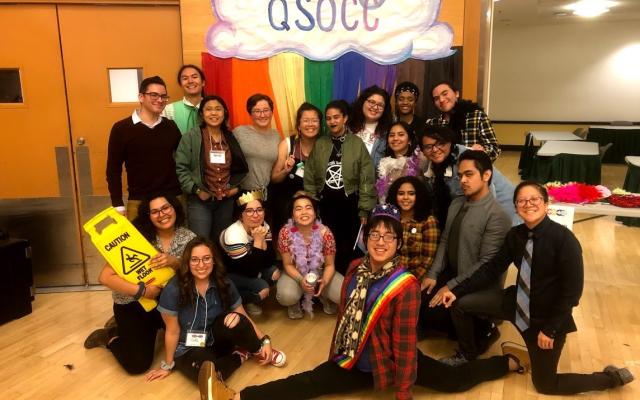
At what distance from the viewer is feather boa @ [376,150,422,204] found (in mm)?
2873

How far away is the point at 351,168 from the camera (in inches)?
116

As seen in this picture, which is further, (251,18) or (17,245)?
(251,18)

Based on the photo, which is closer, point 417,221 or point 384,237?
point 384,237

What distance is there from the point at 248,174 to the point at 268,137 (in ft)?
0.88

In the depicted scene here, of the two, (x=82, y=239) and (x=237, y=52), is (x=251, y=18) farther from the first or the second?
(x=82, y=239)

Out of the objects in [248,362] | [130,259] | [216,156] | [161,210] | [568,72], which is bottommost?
[248,362]

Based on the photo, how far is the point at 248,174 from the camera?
3.07 metres

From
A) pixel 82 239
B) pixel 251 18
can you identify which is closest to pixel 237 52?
pixel 251 18

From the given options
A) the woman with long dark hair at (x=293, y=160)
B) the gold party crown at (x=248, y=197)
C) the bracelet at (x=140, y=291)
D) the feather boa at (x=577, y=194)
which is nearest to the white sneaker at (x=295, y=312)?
the woman with long dark hair at (x=293, y=160)

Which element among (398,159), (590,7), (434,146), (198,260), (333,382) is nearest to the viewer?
(333,382)

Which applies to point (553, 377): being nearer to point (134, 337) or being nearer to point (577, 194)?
point (577, 194)

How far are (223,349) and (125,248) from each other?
716mm

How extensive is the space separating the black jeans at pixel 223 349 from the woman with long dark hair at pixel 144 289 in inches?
9.8

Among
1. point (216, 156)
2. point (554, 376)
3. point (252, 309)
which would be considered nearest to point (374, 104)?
point (216, 156)
